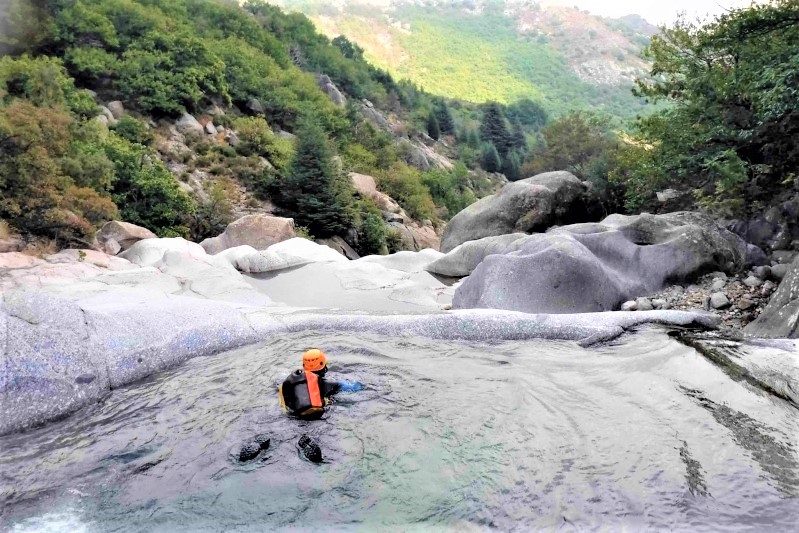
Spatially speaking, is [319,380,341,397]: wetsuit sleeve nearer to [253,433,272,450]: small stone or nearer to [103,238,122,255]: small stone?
[253,433,272,450]: small stone

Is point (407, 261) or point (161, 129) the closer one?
point (407, 261)

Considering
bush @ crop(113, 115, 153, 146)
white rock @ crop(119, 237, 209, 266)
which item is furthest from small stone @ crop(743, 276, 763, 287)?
bush @ crop(113, 115, 153, 146)

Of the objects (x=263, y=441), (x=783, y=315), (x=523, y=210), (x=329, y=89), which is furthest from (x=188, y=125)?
(x=783, y=315)

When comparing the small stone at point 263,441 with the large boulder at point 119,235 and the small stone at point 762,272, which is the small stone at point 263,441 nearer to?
the small stone at point 762,272

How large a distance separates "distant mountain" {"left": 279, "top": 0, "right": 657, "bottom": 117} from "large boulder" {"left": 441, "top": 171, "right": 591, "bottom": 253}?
10847 cm

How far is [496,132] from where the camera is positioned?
77688mm

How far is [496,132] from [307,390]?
251ft

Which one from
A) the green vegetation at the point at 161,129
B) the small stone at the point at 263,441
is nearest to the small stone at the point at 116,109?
the green vegetation at the point at 161,129

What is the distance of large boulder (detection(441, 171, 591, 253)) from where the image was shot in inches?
904

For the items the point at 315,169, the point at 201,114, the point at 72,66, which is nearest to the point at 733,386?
the point at 315,169

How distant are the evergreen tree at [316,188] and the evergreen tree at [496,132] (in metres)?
53.2

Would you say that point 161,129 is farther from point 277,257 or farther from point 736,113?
point 736,113

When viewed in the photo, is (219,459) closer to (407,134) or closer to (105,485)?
(105,485)

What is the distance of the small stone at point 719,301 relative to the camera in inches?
409
